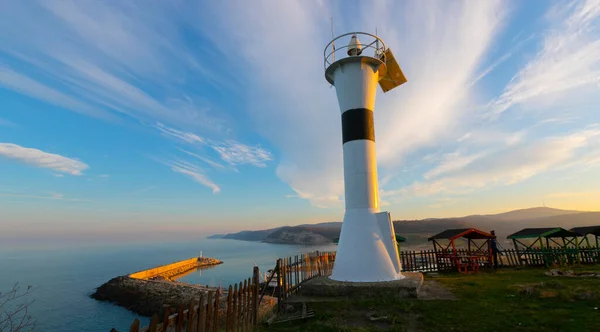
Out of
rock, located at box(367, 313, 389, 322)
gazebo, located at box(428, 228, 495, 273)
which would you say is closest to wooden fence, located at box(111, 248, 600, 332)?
gazebo, located at box(428, 228, 495, 273)

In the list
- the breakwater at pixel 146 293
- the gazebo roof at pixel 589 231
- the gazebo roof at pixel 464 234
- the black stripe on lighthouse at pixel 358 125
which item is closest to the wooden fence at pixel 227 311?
the black stripe on lighthouse at pixel 358 125

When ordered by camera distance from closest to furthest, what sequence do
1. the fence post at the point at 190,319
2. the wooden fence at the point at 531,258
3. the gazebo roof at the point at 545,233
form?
the fence post at the point at 190,319
the wooden fence at the point at 531,258
the gazebo roof at the point at 545,233

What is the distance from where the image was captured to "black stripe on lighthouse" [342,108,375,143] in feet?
37.5

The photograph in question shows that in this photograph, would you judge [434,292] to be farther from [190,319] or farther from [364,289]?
[190,319]

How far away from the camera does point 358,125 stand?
1145 centimetres

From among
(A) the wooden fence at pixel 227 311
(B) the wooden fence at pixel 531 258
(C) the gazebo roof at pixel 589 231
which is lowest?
(B) the wooden fence at pixel 531 258

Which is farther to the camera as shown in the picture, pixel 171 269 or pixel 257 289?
pixel 171 269

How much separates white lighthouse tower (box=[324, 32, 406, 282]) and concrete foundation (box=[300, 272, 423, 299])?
0.51 m

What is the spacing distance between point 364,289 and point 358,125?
596cm

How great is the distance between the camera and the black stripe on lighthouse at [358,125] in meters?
11.4

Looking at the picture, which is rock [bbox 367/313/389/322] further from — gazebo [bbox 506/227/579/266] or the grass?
gazebo [bbox 506/227/579/266]

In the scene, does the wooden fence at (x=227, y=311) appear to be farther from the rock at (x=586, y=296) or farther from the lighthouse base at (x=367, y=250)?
the rock at (x=586, y=296)

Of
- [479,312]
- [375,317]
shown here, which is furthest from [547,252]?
[375,317]

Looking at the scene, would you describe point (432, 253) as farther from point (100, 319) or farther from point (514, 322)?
point (100, 319)
